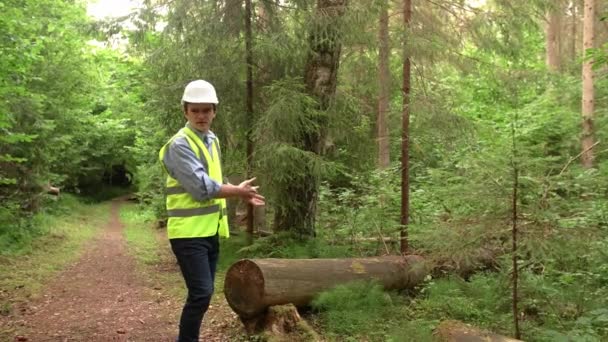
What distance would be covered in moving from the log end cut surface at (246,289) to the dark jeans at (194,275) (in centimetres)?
131

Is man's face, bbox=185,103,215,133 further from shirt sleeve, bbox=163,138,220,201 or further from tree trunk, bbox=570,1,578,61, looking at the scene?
tree trunk, bbox=570,1,578,61

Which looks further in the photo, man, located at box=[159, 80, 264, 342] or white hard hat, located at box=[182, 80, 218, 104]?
white hard hat, located at box=[182, 80, 218, 104]

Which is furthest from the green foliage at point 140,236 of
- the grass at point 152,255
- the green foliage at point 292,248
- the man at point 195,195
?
the man at point 195,195

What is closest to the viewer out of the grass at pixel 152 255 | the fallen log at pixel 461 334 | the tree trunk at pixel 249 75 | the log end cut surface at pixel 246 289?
the fallen log at pixel 461 334

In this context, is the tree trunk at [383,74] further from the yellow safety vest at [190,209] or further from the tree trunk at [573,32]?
the tree trunk at [573,32]

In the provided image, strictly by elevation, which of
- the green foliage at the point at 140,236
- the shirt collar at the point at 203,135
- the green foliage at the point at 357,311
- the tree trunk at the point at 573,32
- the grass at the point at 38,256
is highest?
the tree trunk at the point at 573,32

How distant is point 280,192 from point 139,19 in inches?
162

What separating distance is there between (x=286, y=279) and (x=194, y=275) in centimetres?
189

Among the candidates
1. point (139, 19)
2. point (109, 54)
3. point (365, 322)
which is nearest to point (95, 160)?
point (109, 54)

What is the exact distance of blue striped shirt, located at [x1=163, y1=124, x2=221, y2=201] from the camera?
3.77 m

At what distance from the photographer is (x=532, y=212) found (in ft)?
15.0

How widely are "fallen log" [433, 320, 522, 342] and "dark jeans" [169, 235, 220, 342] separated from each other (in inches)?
86.8

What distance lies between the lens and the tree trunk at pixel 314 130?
8.25 meters

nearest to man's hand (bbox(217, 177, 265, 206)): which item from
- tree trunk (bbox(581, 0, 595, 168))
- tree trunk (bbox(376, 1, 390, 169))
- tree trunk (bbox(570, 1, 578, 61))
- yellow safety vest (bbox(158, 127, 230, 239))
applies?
yellow safety vest (bbox(158, 127, 230, 239))
